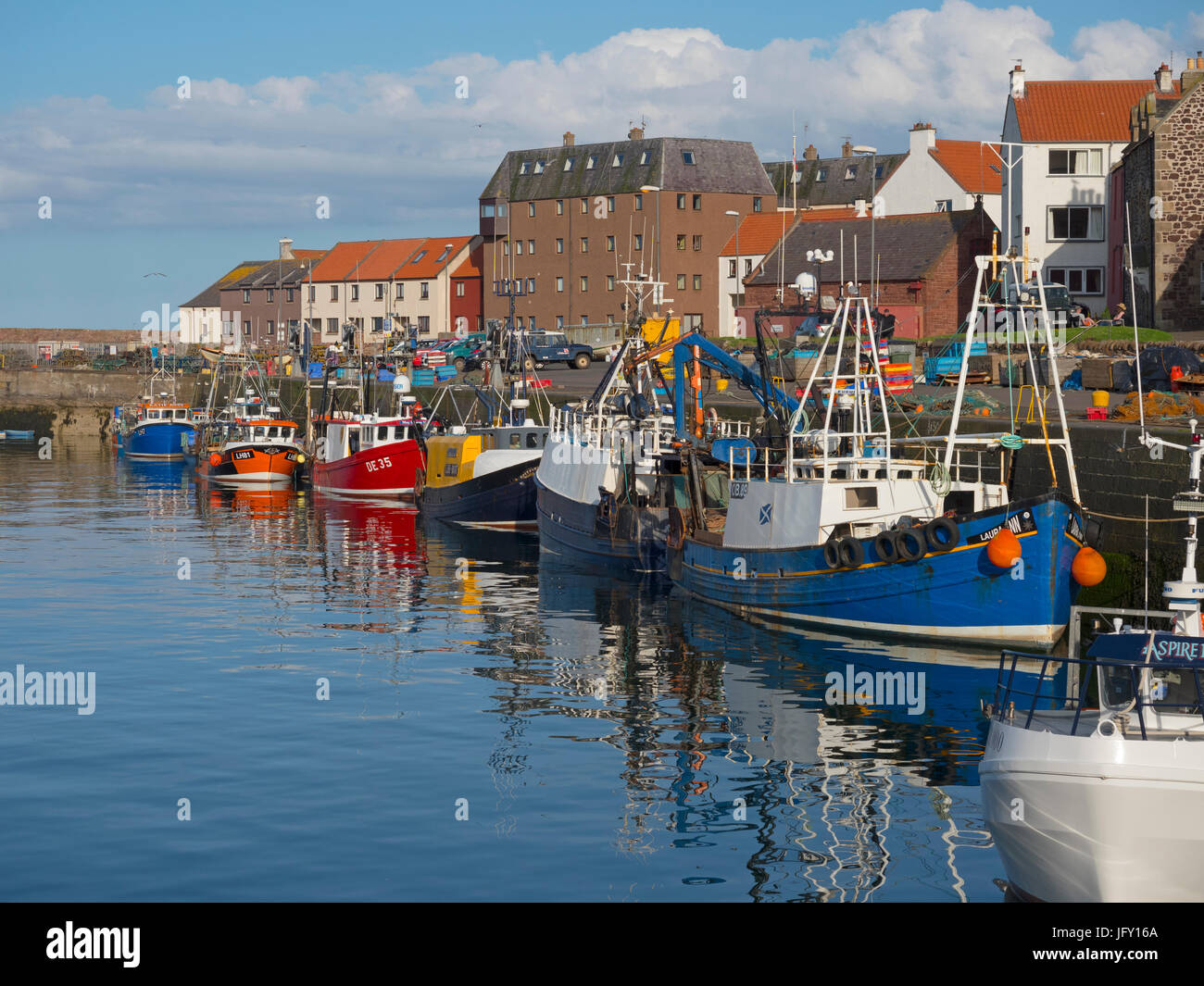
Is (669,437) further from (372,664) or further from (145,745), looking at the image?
(145,745)

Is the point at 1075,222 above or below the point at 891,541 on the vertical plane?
above

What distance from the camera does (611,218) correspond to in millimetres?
97812

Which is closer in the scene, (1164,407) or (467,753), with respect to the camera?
(467,753)

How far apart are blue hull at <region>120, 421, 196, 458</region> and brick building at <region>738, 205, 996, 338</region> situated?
111ft

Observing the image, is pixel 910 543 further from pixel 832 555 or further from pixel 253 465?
pixel 253 465

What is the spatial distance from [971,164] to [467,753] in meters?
75.5

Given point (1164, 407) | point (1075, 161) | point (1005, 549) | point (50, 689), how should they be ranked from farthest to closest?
point (1075, 161), point (1164, 407), point (1005, 549), point (50, 689)

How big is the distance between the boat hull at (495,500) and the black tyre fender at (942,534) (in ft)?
76.3

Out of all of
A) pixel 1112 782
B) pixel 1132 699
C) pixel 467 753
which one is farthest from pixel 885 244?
pixel 1112 782

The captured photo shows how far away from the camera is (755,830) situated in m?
15.1

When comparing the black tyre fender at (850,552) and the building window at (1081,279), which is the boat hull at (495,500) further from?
the building window at (1081,279)

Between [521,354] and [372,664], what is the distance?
102 feet

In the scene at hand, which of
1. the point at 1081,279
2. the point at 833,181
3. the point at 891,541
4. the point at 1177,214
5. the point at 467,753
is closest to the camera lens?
the point at 467,753
